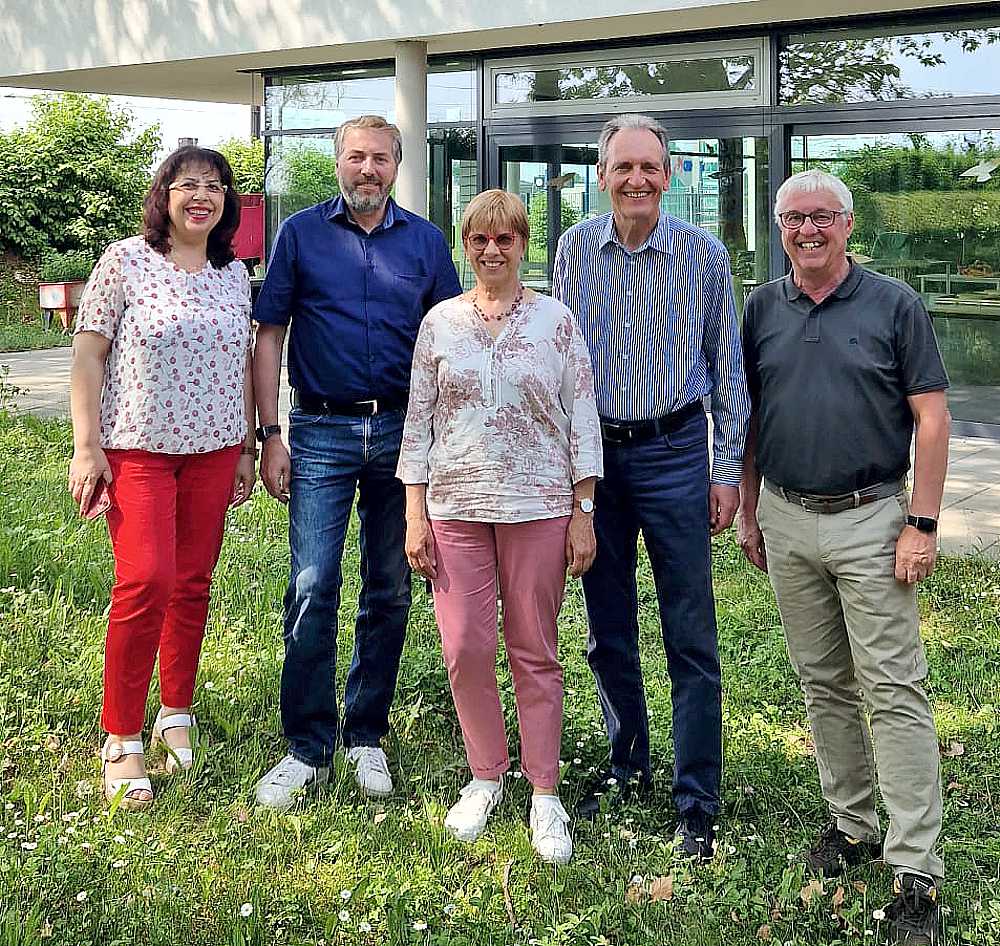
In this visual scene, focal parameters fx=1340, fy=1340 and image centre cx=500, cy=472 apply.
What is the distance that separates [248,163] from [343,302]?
24.4 meters

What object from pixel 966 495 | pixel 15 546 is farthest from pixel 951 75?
pixel 15 546

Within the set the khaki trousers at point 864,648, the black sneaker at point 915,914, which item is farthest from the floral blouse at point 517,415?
the black sneaker at point 915,914

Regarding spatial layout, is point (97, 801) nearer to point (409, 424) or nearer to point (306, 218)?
point (409, 424)

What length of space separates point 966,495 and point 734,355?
564 centimetres

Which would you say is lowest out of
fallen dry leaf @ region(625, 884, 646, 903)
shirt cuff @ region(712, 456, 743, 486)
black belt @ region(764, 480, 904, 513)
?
fallen dry leaf @ region(625, 884, 646, 903)

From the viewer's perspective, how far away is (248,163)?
90.3 ft

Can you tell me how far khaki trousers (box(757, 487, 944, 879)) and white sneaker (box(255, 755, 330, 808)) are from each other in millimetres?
1615

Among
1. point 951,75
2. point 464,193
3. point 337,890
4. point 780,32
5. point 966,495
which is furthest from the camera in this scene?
point 464,193

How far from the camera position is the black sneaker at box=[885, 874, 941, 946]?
3441 millimetres

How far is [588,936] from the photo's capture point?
139 inches

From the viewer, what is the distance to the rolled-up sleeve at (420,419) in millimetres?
3951

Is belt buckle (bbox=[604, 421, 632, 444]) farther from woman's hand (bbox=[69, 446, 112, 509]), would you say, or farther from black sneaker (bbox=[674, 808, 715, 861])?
woman's hand (bbox=[69, 446, 112, 509])

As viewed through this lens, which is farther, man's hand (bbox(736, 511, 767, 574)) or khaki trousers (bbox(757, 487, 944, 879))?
man's hand (bbox(736, 511, 767, 574))

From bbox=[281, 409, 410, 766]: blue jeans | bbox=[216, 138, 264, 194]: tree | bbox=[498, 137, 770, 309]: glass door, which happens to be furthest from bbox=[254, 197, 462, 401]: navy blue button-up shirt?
bbox=[216, 138, 264, 194]: tree
